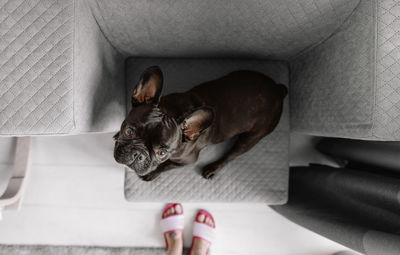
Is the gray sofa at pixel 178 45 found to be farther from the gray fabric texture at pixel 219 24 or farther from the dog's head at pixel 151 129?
the dog's head at pixel 151 129

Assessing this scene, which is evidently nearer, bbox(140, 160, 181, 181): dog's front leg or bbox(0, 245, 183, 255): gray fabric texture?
bbox(140, 160, 181, 181): dog's front leg

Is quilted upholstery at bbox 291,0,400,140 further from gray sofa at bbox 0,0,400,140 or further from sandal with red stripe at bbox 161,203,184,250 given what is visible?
sandal with red stripe at bbox 161,203,184,250

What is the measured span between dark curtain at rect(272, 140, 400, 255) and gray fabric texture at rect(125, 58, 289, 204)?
18 centimetres

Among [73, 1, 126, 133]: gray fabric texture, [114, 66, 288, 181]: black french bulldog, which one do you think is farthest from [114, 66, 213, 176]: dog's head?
[73, 1, 126, 133]: gray fabric texture

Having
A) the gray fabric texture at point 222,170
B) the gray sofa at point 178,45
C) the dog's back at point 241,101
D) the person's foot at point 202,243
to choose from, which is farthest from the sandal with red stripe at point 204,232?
the gray sofa at point 178,45

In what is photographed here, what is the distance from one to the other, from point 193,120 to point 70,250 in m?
1.51

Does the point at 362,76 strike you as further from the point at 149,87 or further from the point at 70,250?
the point at 70,250

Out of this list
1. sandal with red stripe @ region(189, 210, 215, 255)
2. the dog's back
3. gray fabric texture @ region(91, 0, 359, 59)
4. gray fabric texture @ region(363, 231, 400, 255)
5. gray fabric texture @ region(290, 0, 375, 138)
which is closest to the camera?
gray fabric texture @ region(363, 231, 400, 255)

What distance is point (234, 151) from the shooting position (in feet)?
4.67

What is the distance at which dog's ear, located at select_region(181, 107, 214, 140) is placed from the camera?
3.28ft

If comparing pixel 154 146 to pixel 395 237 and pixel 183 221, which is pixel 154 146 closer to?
pixel 395 237

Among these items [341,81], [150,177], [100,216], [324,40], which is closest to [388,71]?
[341,81]

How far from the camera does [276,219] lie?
1.94 m

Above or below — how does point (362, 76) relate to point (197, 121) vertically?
above
